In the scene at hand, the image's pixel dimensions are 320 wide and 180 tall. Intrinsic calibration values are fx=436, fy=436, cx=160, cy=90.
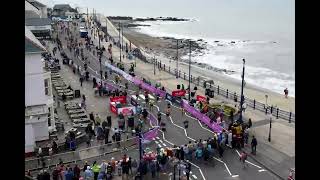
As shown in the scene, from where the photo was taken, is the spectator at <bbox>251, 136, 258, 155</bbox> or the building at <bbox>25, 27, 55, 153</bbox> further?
the building at <bbox>25, 27, 55, 153</bbox>

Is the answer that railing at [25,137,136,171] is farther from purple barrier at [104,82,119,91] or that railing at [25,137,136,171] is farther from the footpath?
purple barrier at [104,82,119,91]

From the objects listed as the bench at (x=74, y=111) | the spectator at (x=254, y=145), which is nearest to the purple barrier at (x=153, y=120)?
the bench at (x=74, y=111)

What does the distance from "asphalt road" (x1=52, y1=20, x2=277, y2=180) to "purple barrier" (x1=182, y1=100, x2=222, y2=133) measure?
0.44 m

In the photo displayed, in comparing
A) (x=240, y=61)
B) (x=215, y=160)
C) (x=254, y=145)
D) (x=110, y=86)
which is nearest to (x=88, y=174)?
(x=215, y=160)

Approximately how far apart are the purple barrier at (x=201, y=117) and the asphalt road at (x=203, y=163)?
1.45 feet

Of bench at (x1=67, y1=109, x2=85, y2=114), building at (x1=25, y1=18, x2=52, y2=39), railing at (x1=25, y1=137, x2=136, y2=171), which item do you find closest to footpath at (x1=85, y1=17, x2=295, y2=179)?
railing at (x1=25, y1=137, x2=136, y2=171)

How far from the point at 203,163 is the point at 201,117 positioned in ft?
27.2

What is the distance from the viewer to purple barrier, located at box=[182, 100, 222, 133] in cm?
3039

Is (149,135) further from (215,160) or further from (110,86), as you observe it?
(110,86)

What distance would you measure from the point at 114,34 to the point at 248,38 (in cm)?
4213

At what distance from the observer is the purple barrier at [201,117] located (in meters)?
30.4

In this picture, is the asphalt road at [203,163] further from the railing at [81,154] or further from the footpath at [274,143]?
the railing at [81,154]

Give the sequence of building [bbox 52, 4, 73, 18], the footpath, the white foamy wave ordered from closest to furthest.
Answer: the footpath
the white foamy wave
building [bbox 52, 4, 73, 18]
